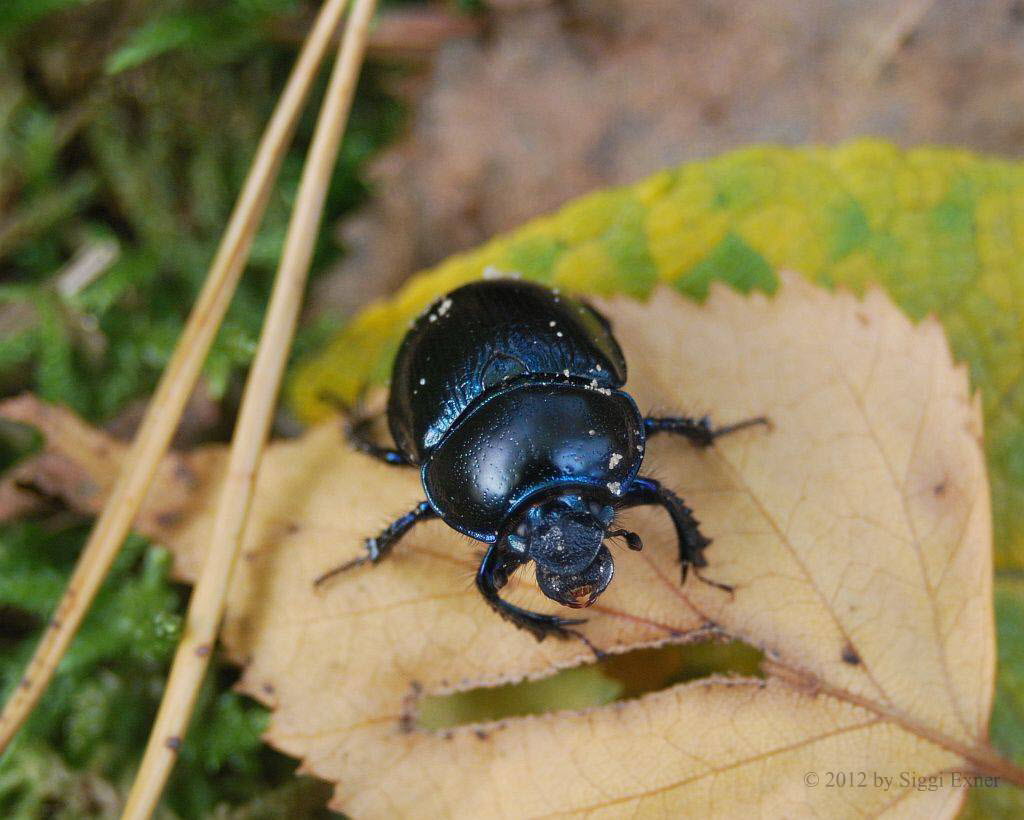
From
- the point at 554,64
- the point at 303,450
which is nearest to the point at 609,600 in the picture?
the point at 303,450

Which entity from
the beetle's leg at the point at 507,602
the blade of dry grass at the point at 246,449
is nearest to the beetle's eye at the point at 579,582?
the beetle's leg at the point at 507,602

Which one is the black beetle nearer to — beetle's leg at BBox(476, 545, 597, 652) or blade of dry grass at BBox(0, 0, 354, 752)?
beetle's leg at BBox(476, 545, 597, 652)

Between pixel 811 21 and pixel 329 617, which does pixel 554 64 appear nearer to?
pixel 811 21

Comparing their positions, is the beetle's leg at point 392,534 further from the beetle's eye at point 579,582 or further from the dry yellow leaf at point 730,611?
the beetle's eye at point 579,582

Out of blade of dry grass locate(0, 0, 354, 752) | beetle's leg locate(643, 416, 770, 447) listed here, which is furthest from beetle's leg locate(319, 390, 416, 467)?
beetle's leg locate(643, 416, 770, 447)

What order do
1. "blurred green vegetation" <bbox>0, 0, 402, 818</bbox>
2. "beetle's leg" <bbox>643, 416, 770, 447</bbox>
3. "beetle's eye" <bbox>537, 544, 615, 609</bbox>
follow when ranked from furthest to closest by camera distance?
1. "blurred green vegetation" <bbox>0, 0, 402, 818</bbox>
2. "beetle's leg" <bbox>643, 416, 770, 447</bbox>
3. "beetle's eye" <bbox>537, 544, 615, 609</bbox>

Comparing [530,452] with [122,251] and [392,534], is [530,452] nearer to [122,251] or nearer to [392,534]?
[392,534]
